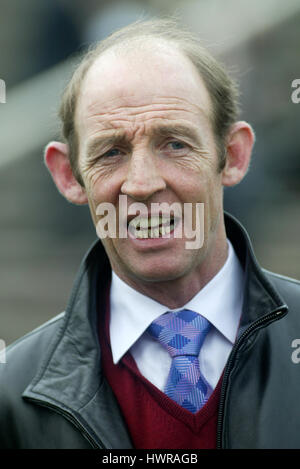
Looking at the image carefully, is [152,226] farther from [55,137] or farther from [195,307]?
[55,137]

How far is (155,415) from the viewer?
2.75m

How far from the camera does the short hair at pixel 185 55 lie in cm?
309

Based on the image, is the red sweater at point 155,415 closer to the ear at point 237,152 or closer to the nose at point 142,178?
the nose at point 142,178

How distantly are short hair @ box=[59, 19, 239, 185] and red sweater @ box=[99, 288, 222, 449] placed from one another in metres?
0.92

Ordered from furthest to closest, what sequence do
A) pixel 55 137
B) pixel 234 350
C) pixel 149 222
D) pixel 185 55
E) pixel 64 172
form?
pixel 55 137 < pixel 64 172 < pixel 185 55 < pixel 149 222 < pixel 234 350

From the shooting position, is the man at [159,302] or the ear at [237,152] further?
the ear at [237,152]

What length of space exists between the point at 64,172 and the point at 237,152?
32.4 inches

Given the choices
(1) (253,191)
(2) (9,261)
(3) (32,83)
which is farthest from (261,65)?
(2) (9,261)

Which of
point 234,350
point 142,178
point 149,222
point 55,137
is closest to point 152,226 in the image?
point 149,222

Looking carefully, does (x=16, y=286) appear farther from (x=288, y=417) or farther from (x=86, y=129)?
(x=288, y=417)

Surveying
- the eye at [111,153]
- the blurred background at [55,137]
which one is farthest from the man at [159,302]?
the blurred background at [55,137]

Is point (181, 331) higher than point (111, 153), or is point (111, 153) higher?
point (111, 153)

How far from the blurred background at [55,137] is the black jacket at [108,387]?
3.31 meters

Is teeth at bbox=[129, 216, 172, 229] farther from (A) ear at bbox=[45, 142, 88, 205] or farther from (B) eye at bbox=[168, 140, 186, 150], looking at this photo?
(A) ear at bbox=[45, 142, 88, 205]
